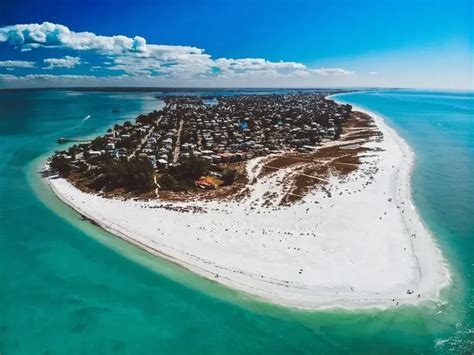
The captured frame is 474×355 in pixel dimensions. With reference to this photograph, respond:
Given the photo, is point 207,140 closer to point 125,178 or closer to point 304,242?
point 125,178

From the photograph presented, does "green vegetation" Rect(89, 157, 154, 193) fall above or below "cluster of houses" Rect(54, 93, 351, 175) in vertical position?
above

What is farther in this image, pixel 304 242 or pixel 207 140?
pixel 207 140

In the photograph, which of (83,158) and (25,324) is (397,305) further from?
(83,158)

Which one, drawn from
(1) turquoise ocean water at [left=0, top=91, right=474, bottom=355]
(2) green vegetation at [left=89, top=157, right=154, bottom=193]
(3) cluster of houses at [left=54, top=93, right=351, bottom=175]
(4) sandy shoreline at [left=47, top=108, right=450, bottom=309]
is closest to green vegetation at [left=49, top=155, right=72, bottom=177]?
(3) cluster of houses at [left=54, top=93, right=351, bottom=175]

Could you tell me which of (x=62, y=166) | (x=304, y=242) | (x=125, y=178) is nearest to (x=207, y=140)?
(x=62, y=166)

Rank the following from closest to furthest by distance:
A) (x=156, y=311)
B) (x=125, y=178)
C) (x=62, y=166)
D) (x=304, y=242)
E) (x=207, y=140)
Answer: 1. (x=156, y=311)
2. (x=304, y=242)
3. (x=125, y=178)
4. (x=62, y=166)
5. (x=207, y=140)

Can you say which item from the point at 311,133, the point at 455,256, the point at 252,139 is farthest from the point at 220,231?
the point at 311,133

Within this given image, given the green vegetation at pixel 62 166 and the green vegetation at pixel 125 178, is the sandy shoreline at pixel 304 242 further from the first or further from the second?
the green vegetation at pixel 62 166

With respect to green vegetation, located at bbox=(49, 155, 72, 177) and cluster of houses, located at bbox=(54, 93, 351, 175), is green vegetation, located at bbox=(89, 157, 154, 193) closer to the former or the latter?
green vegetation, located at bbox=(49, 155, 72, 177)
